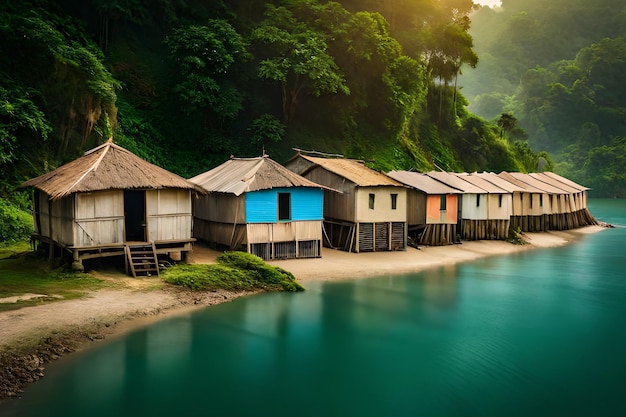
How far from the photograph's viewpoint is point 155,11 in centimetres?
Answer: 4188

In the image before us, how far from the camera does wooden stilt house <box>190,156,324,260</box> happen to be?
2483 cm

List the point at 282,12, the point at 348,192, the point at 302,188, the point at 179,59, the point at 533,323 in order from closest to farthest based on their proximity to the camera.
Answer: the point at 533,323 < the point at 302,188 < the point at 348,192 < the point at 179,59 < the point at 282,12

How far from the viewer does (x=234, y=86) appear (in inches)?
1594

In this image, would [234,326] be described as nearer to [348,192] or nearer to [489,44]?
[348,192]

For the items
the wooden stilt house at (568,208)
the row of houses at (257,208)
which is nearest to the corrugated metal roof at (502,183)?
the row of houses at (257,208)

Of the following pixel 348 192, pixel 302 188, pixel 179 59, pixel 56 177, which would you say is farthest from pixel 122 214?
pixel 179 59

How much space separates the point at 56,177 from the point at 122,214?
11.1 ft

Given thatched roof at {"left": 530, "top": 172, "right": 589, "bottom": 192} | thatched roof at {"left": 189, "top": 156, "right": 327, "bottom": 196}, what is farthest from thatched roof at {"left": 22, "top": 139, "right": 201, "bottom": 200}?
thatched roof at {"left": 530, "top": 172, "right": 589, "bottom": 192}

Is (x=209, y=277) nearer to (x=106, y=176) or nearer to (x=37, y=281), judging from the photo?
(x=106, y=176)

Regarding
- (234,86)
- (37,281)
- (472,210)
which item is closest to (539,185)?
(472,210)

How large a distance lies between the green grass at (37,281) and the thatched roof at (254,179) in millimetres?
7869

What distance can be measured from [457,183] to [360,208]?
10.6m

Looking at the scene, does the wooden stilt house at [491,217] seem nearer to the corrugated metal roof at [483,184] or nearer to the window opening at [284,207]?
the corrugated metal roof at [483,184]

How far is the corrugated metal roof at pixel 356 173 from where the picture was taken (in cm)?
2949
